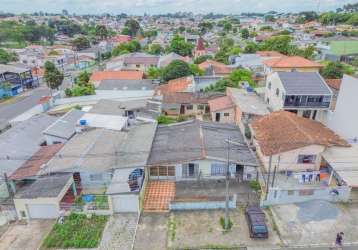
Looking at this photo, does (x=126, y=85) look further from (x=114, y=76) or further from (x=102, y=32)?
(x=102, y=32)

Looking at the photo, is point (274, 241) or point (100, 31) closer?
point (274, 241)

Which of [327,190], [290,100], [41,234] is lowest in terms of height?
[41,234]

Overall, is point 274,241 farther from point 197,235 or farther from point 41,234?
point 41,234

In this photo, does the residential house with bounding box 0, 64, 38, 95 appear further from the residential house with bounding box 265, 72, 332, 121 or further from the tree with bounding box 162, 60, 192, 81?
the residential house with bounding box 265, 72, 332, 121

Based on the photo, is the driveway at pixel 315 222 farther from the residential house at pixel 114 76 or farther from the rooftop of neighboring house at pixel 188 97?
the residential house at pixel 114 76

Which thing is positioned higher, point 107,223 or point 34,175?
point 34,175

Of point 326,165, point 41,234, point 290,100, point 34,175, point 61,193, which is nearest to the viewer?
point 41,234

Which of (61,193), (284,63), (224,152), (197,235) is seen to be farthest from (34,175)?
(284,63)
